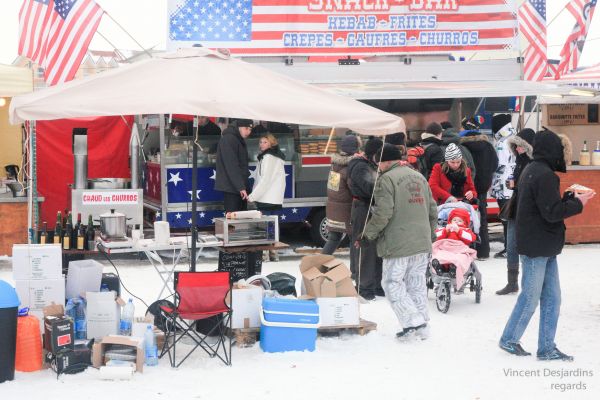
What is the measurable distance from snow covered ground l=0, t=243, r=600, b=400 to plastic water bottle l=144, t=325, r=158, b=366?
0.08 metres

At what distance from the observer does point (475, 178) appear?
12.0m

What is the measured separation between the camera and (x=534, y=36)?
14.3 m

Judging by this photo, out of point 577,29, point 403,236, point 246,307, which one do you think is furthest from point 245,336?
point 577,29

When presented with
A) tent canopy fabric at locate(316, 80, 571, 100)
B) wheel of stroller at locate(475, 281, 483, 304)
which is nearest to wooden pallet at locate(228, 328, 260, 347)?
wheel of stroller at locate(475, 281, 483, 304)

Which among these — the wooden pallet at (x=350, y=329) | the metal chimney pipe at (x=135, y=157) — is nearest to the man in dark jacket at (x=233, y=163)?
the metal chimney pipe at (x=135, y=157)

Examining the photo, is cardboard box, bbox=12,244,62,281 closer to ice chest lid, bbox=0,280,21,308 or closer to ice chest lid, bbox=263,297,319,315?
ice chest lid, bbox=0,280,21,308

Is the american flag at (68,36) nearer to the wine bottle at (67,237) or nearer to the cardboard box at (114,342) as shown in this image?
the wine bottle at (67,237)

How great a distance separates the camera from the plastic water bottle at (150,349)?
7.01 m

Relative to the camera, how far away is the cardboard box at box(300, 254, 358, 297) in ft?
25.7

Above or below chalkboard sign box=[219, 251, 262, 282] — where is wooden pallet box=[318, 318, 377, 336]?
below

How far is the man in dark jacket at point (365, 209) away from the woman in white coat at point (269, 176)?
7.16 feet

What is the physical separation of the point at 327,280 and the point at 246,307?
0.75 meters

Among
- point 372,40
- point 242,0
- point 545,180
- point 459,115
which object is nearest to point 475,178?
point 459,115

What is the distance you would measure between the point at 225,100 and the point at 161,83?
532 mm
